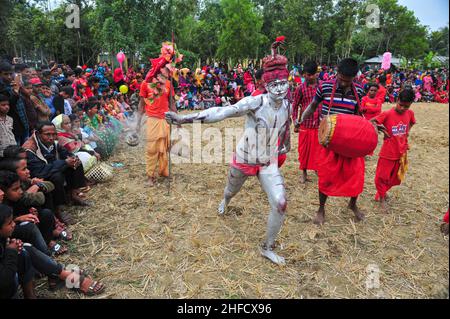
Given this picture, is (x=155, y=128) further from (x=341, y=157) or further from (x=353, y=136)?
(x=353, y=136)

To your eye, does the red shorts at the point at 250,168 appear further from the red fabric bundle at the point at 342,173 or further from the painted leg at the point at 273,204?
the red fabric bundle at the point at 342,173

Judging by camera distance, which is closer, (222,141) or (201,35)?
(222,141)

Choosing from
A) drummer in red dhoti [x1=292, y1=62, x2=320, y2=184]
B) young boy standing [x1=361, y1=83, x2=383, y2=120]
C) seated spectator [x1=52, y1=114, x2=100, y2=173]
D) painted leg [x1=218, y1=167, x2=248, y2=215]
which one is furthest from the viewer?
young boy standing [x1=361, y1=83, x2=383, y2=120]

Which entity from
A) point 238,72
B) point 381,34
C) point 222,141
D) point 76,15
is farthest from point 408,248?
point 381,34

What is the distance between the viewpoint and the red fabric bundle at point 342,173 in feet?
13.4

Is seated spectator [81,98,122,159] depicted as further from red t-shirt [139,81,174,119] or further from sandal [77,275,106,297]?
sandal [77,275,106,297]

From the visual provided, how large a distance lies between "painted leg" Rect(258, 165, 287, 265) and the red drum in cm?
72

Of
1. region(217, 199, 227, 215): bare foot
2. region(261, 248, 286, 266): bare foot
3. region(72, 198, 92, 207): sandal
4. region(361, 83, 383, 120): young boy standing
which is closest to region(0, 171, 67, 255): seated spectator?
region(72, 198, 92, 207): sandal

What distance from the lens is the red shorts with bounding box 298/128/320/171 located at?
18.2 feet

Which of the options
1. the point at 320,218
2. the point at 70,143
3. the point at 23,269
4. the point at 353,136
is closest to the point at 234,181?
the point at 320,218

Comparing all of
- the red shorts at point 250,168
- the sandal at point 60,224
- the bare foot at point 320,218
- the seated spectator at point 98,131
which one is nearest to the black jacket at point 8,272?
the sandal at point 60,224

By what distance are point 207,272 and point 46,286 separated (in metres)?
1.52

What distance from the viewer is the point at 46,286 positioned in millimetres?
3221
